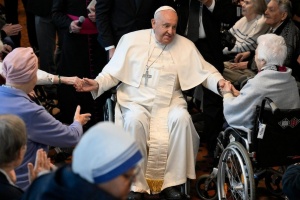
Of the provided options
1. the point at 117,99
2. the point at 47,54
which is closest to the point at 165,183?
the point at 117,99

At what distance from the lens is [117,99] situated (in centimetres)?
381

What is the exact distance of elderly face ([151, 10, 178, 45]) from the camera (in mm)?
3734

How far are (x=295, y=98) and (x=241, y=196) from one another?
2.24ft

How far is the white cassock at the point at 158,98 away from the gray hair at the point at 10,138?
1354 mm

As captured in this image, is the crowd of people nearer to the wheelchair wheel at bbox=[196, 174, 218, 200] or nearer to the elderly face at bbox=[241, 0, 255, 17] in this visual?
the elderly face at bbox=[241, 0, 255, 17]

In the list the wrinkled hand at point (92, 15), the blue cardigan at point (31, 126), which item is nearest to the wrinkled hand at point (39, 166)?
the blue cardigan at point (31, 126)

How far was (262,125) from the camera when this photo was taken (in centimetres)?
308

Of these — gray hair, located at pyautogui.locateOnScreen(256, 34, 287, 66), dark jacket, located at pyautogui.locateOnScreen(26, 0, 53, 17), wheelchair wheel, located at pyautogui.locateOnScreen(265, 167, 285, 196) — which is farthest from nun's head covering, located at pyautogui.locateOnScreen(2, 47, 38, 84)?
dark jacket, located at pyautogui.locateOnScreen(26, 0, 53, 17)

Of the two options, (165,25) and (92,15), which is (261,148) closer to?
(165,25)

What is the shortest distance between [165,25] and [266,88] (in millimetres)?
929

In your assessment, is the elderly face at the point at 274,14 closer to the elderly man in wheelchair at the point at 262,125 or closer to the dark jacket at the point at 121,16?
the dark jacket at the point at 121,16

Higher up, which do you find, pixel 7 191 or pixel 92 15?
Result: pixel 92 15

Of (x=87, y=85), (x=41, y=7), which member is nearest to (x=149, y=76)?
(x=87, y=85)

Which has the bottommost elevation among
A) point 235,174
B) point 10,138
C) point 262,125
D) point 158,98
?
point 235,174
